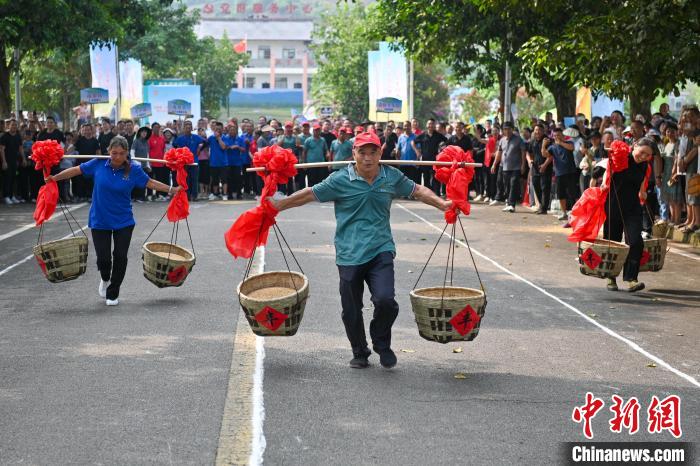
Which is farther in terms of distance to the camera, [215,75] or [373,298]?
[215,75]

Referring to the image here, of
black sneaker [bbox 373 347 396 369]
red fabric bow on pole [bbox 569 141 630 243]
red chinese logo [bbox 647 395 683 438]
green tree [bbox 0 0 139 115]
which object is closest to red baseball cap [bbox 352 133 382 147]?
black sneaker [bbox 373 347 396 369]

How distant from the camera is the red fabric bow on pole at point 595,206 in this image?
1215 cm

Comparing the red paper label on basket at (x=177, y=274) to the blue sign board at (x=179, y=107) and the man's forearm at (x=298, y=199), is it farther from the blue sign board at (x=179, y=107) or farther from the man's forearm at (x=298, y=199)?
the blue sign board at (x=179, y=107)

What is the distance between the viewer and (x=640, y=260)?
41.3 feet

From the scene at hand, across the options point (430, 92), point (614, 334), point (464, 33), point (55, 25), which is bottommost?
point (614, 334)

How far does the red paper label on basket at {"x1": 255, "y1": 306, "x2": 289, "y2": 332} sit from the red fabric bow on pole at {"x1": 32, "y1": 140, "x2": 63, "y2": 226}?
4.34 meters

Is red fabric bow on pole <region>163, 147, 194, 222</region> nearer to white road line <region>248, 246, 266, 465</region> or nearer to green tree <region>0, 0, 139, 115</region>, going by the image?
white road line <region>248, 246, 266, 465</region>

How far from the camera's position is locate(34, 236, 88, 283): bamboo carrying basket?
11.2m

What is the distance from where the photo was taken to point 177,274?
37.5 feet

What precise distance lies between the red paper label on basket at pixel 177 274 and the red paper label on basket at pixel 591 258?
412 centimetres

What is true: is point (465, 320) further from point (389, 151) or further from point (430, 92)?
point (430, 92)

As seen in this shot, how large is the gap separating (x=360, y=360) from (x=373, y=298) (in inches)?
18.5

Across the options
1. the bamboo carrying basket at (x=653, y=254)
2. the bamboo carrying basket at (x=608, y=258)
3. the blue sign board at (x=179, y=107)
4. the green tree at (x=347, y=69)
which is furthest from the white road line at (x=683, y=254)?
the green tree at (x=347, y=69)

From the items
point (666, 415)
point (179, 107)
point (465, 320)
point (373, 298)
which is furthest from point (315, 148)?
point (179, 107)
